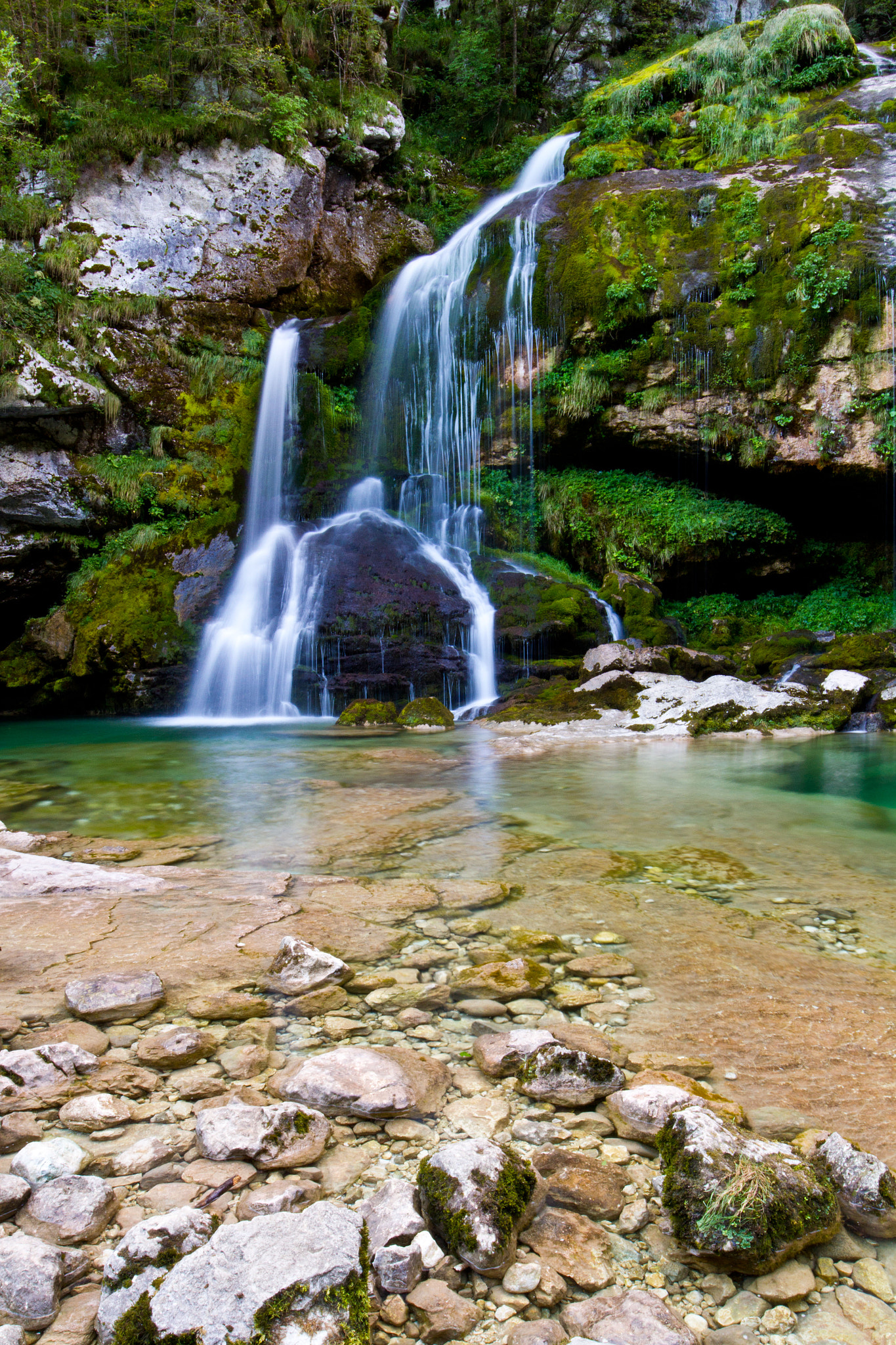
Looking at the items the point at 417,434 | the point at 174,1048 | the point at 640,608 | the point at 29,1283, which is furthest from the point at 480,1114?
the point at 417,434

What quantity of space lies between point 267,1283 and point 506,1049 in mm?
995

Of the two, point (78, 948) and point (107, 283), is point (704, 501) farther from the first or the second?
point (78, 948)

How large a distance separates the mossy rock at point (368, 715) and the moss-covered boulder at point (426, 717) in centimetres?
28

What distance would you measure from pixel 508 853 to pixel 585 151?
18.1 meters

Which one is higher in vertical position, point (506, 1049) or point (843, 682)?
point (843, 682)

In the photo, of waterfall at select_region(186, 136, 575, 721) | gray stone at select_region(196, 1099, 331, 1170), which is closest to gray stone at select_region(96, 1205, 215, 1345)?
gray stone at select_region(196, 1099, 331, 1170)

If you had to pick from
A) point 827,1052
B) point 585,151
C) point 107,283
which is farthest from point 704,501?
point 827,1052

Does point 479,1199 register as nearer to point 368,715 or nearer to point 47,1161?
point 47,1161

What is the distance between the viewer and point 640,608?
44.1 ft

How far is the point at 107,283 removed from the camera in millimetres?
15227

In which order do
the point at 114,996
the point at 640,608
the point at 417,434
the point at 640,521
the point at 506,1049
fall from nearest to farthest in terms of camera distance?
the point at 506,1049
the point at 114,996
the point at 640,608
the point at 640,521
the point at 417,434

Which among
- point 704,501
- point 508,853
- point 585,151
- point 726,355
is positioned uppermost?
point 585,151

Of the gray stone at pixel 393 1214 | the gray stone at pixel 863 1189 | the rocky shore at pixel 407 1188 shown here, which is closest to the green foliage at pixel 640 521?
the rocky shore at pixel 407 1188

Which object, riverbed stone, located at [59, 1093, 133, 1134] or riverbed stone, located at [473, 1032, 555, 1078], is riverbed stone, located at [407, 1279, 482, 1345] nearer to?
riverbed stone, located at [473, 1032, 555, 1078]
